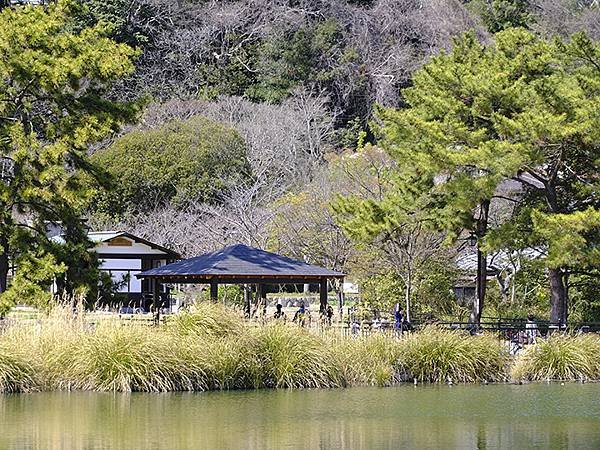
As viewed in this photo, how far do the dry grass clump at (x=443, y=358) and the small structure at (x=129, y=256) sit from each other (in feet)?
59.0

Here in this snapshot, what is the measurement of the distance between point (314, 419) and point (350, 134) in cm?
4166

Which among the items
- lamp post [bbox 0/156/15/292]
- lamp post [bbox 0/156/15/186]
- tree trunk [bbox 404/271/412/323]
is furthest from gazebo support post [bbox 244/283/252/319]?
lamp post [bbox 0/156/15/186]

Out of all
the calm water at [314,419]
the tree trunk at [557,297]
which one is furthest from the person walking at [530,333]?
the calm water at [314,419]

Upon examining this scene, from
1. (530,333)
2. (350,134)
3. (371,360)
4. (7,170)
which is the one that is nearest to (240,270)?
(371,360)

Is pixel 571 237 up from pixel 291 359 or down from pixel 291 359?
up

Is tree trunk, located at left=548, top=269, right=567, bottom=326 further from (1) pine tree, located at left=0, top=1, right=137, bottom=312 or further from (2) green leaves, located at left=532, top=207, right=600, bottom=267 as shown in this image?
(1) pine tree, located at left=0, top=1, right=137, bottom=312

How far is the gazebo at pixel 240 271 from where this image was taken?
95.0ft

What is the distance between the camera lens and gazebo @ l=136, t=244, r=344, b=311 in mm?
28969

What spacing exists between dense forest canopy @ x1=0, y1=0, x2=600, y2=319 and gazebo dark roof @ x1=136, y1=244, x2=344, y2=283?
2.91 meters

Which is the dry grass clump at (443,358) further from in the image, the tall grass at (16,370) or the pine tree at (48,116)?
the pine tree at (48,116)

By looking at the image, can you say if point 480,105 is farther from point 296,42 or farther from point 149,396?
point 296,42

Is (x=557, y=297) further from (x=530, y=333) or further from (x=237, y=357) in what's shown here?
(x=237, y=357)

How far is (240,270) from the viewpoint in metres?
29.0

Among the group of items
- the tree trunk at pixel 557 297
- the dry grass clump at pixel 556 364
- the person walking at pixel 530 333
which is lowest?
the dry grass clump at pixel 556 364
